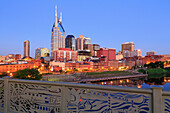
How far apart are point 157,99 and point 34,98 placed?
2.34m

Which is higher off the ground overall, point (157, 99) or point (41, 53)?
point (41, 53)

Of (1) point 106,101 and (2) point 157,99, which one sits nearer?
(2) point 157,99

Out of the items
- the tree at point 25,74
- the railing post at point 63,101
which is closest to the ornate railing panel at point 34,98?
the railing post at point 63,101

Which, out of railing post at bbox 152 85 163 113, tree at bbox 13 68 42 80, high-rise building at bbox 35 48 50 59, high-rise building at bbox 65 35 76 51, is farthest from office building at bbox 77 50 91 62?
railing post at bbox 152 85 163 113

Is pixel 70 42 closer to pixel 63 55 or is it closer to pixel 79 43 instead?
pixel 79 43

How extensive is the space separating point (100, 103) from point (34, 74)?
22643mm

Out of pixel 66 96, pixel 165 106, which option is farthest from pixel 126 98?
pixel 66 96

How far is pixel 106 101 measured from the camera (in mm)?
2334

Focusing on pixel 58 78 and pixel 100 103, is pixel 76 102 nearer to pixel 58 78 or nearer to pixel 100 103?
pixel 100 103

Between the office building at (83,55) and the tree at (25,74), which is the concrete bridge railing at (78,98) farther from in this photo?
the office building at (83,55)

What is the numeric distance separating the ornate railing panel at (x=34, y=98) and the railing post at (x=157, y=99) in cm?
163

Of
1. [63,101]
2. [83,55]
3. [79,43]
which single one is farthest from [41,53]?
[63,101]

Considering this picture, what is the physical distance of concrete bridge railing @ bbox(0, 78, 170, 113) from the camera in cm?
202

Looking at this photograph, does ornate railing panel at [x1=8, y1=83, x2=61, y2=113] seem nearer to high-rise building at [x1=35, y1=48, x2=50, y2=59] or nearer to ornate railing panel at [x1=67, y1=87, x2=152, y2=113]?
ornate railing panel at [x1=67, y1=87, x2=152, y2=113]
